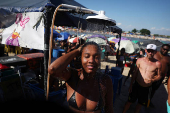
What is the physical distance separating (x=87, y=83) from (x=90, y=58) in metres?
0.43

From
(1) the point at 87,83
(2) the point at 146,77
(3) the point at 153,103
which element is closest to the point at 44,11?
(1) the point at 87,83

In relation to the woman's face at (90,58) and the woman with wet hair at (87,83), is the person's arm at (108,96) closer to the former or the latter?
the woman with wet hair at (87,83)

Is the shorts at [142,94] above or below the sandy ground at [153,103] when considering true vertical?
above

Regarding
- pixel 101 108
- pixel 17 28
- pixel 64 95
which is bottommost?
pixel 64 95

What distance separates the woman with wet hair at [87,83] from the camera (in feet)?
4.23

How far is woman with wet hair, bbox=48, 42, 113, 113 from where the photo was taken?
4.23 ft

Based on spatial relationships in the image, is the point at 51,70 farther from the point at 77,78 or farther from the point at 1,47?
the point at 1,47

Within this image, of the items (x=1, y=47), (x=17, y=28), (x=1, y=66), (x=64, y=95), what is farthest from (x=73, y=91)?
(x=1, y=47)

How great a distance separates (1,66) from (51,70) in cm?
280

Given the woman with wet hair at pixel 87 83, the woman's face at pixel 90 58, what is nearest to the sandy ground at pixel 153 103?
the woman with wet hair at pixel 87 83

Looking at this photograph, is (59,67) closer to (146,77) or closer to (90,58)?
(90,58)

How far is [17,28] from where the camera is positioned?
98.7 inches

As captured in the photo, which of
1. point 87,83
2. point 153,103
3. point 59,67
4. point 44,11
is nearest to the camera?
point 59,67

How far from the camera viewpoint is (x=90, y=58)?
129 cm
